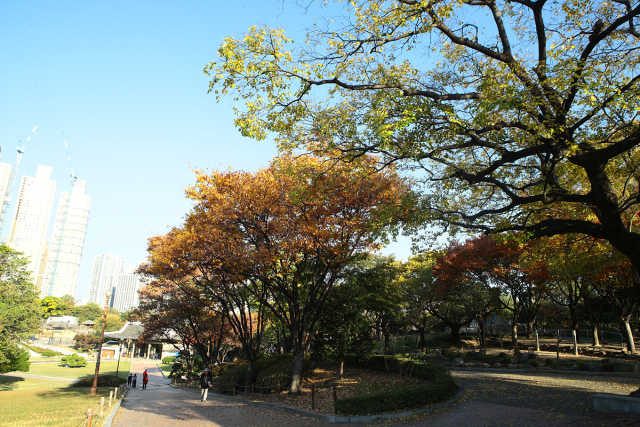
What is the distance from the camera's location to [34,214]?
168375 mm

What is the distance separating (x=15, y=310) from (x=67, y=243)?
192958 mm

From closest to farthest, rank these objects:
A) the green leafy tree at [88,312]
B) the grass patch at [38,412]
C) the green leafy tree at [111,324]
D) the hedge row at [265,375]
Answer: the grass patch at [38,412] → the hedge row at [265,375] → the green leafy tree at [111,324] → the green leafy tree at [88,312]

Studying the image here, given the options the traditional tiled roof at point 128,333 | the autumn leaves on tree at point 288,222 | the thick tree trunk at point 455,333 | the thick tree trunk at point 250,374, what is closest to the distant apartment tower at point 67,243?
the traditional tiled roof at point 128,333

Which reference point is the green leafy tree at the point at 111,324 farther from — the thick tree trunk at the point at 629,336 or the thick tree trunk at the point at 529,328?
the thick tree trunk at the point at 629,336

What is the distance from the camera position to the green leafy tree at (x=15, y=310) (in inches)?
867

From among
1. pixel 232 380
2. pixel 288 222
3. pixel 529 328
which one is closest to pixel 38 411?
pixel 232 380

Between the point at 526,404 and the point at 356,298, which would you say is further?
the point at 356,298

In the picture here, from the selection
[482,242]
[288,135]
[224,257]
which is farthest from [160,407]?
[482,242]

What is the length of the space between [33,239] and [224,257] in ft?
638

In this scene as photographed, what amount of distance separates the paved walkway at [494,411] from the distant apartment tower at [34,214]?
597 feet

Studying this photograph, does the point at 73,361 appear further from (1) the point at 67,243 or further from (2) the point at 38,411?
(1) the point at 67,243

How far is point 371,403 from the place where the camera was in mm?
10086

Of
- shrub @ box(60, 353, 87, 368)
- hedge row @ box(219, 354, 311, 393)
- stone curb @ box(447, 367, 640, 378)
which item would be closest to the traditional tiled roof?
shrub @ box(60, 353, 87, 368)

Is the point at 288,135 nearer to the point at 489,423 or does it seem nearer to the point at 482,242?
the point at 489,423
